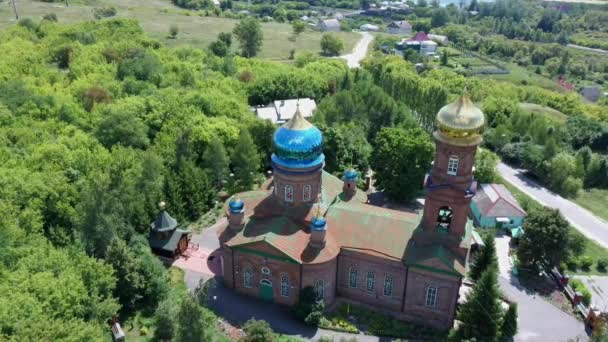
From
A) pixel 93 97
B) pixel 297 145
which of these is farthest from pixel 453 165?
pixel 93 97

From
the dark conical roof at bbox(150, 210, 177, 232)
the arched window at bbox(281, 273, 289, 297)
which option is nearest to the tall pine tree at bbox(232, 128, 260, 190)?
the dark conical roof at bbox(150, 210, 177, 232)

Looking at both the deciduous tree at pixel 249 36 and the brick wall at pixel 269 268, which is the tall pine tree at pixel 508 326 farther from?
the deciduous tree at pixel 249 36

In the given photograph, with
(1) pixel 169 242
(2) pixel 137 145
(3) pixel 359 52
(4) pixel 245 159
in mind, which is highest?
(2) pixel 137 145

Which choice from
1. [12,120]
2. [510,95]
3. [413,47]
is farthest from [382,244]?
[413,47]

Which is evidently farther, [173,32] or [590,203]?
[173,32]

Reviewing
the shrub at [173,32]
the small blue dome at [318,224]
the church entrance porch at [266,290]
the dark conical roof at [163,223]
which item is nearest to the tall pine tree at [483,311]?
the small blue dome at [318,224]

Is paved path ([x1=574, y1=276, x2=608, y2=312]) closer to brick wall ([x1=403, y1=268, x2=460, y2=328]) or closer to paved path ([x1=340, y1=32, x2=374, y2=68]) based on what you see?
brick wall ([x1=403, y1=268, x2=460, y2=328])

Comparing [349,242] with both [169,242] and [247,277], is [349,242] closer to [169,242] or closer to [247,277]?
[247,277]
